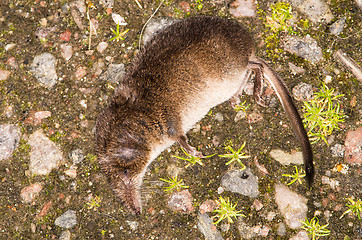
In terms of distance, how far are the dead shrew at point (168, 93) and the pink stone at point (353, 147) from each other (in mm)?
710

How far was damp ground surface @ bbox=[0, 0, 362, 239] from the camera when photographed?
3.62m

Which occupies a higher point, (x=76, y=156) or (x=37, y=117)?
(x=37, y=117)

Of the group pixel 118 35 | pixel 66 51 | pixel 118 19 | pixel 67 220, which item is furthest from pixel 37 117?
pixel 118 19

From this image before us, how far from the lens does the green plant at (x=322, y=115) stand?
3.65 metres

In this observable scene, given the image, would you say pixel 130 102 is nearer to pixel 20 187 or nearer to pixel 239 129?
pixel 239 129

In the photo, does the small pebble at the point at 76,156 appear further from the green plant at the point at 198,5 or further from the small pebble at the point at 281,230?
the small pebble at the point at 281,230

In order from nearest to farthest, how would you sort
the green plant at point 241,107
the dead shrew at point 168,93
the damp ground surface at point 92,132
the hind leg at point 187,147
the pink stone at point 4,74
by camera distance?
the dead shrew at point 168,93, the hind leg at point 187,147, the damp ground surface at point 92,132, the green plant at point 241,107, the pink stone at point 4,74

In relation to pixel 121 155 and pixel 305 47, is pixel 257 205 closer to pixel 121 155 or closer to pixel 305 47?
pixel 121 155

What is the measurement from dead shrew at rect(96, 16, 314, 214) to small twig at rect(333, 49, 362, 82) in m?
1.00

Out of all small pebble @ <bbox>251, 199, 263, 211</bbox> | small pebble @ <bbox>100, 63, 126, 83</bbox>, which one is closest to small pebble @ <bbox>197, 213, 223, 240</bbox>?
small pebble @ <bbox>251, 199, 263, 211</bbox>

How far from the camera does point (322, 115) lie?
371 centimetres

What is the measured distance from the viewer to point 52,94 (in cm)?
390

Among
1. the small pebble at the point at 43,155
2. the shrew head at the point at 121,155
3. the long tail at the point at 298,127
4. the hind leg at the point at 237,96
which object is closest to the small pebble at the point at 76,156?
the small pebble at the point at 43,155

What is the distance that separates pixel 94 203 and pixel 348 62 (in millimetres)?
3587
